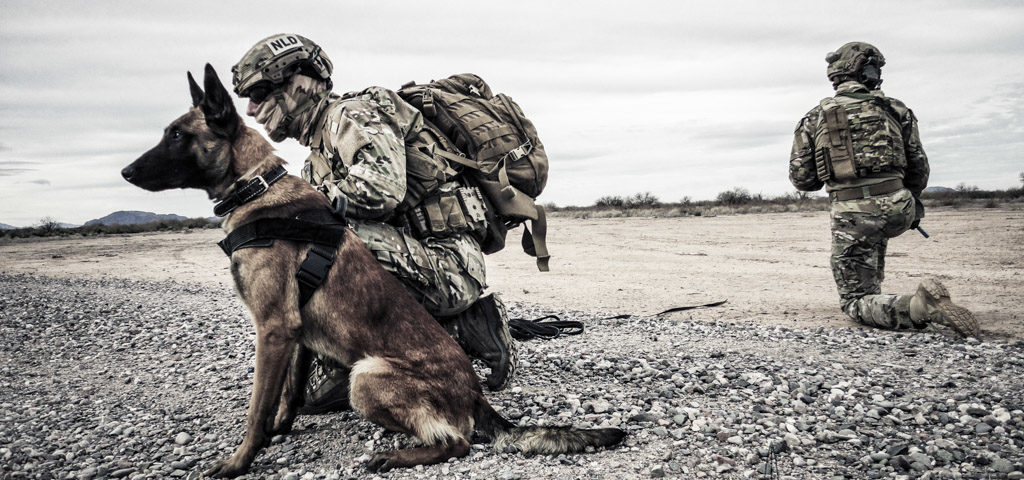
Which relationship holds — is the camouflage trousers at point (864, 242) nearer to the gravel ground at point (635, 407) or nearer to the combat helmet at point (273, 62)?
the gravel ground at point (635, 407)

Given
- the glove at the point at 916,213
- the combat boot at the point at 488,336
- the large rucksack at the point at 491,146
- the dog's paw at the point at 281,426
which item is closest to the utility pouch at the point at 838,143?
the glove at the point at 916,213

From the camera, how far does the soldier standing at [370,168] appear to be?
4270 millimetres

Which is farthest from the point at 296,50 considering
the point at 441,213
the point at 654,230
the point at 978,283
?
the point at 654,230

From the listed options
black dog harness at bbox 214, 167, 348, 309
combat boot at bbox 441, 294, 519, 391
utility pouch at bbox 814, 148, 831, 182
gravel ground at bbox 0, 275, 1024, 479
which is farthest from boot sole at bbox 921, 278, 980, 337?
black dog harness at bbox 214, 167, 348, 309

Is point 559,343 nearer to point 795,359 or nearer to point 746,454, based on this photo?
point 795,359

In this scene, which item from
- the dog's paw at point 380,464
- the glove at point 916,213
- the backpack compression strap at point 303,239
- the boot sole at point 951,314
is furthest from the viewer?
the glove at point 916,213

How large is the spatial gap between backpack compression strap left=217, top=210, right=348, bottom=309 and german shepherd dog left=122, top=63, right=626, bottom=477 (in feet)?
0.14

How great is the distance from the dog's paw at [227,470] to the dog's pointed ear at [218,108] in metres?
2.00

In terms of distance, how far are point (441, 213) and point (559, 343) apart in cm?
263

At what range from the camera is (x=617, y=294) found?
10.9 metres

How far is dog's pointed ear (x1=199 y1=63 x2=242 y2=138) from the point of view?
364 centimetres

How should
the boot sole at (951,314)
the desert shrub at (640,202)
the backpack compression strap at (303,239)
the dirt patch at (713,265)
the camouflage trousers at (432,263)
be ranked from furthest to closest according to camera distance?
the desert shrub at (640,202), the dirt patch at (713,265), the boot sole at (951,314), the camouflage trousers at (432,263), the backpack compression strap at (303,239)

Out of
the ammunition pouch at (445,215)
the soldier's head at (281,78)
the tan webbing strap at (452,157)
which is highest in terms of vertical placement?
the soldier's head at (281,78)

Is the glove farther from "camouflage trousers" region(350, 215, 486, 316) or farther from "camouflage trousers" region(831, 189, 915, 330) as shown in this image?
"camouflage trousers" region(350, 215, 486, 316)
